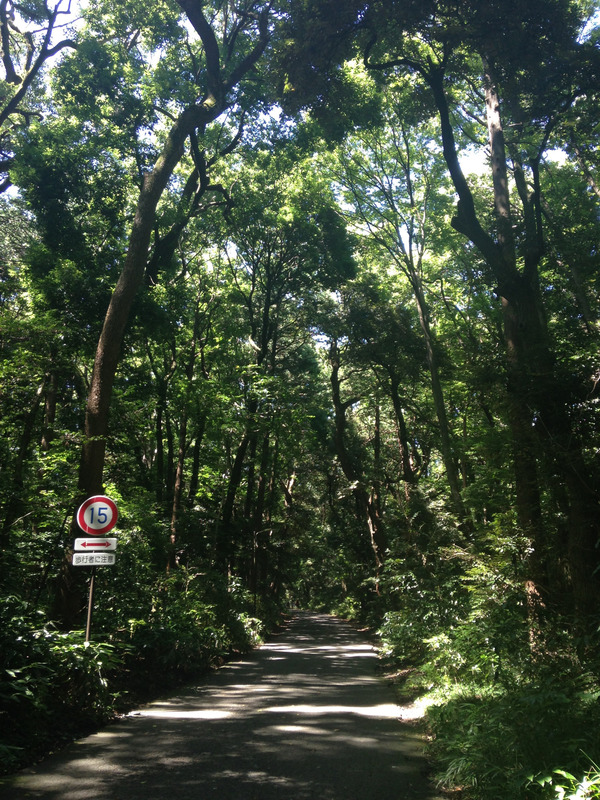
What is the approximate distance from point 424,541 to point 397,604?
14.0 feet

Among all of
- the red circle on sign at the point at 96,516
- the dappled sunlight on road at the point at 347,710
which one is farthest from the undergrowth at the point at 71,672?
the dappled sunlight on road at the point at 347,710

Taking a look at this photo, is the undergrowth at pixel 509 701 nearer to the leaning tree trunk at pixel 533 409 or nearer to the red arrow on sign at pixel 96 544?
the leaning tree trunk at pixel 533 409

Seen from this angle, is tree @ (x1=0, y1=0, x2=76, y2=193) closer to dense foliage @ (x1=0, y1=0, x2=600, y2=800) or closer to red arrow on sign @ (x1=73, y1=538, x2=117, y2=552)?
dense foliage @ (x1=0, y1=0, x2=600, y2=800)

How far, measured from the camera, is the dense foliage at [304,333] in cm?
679

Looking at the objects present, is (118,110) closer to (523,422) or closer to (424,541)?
(523,422)

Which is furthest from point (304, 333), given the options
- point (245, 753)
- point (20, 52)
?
point (245, 753)

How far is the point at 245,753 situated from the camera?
530 centimetres

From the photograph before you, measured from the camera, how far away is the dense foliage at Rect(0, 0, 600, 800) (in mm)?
6789

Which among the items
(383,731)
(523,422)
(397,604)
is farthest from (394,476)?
(383,731)

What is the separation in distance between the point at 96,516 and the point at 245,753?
11.1 feet

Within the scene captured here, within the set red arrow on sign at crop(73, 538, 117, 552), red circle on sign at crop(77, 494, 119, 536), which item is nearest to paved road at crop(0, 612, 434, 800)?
red arrow on sign at crop(73, 538, 117, 552)

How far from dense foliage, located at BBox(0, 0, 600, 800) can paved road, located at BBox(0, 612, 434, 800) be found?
503mm

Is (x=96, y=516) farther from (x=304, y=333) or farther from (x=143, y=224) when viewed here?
(x=304, y=333)

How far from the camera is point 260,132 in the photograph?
49.9 ft
